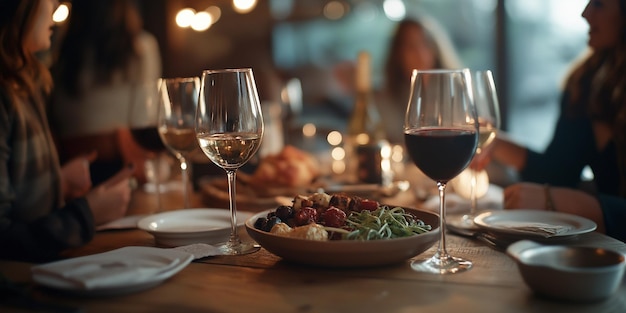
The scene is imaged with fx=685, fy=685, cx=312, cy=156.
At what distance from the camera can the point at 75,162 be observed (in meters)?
1.85

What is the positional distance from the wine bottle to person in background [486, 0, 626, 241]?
31 centimetres

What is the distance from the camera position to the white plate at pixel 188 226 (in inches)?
46.4

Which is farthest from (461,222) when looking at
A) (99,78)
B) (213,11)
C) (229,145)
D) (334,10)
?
(334,10)

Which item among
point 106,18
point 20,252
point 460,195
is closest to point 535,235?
point 460,195

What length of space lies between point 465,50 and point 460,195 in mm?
2808

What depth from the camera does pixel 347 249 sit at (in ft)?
3.14

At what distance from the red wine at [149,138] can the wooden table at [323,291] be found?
0.54 meters

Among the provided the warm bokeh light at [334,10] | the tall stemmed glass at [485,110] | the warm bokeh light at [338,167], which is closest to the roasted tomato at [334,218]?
the tall stemmed glass at [485,110]

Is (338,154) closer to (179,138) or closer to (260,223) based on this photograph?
(179,138)

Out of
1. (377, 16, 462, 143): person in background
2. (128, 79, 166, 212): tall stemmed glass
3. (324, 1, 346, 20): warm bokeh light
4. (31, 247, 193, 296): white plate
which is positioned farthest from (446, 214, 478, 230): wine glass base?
(324, 1, 346, 20): warm bokeh light

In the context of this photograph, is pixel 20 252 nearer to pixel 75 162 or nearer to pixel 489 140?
pixel 75 162

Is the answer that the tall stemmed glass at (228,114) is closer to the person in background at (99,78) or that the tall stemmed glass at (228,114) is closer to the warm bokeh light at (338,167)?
the warm bokeh light at (338,167)

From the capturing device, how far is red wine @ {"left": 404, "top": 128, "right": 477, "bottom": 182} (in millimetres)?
1005

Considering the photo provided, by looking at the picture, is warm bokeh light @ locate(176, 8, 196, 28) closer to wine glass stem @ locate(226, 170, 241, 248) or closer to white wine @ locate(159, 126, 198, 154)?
white wine @ locate(159, 126, 198, 154)
